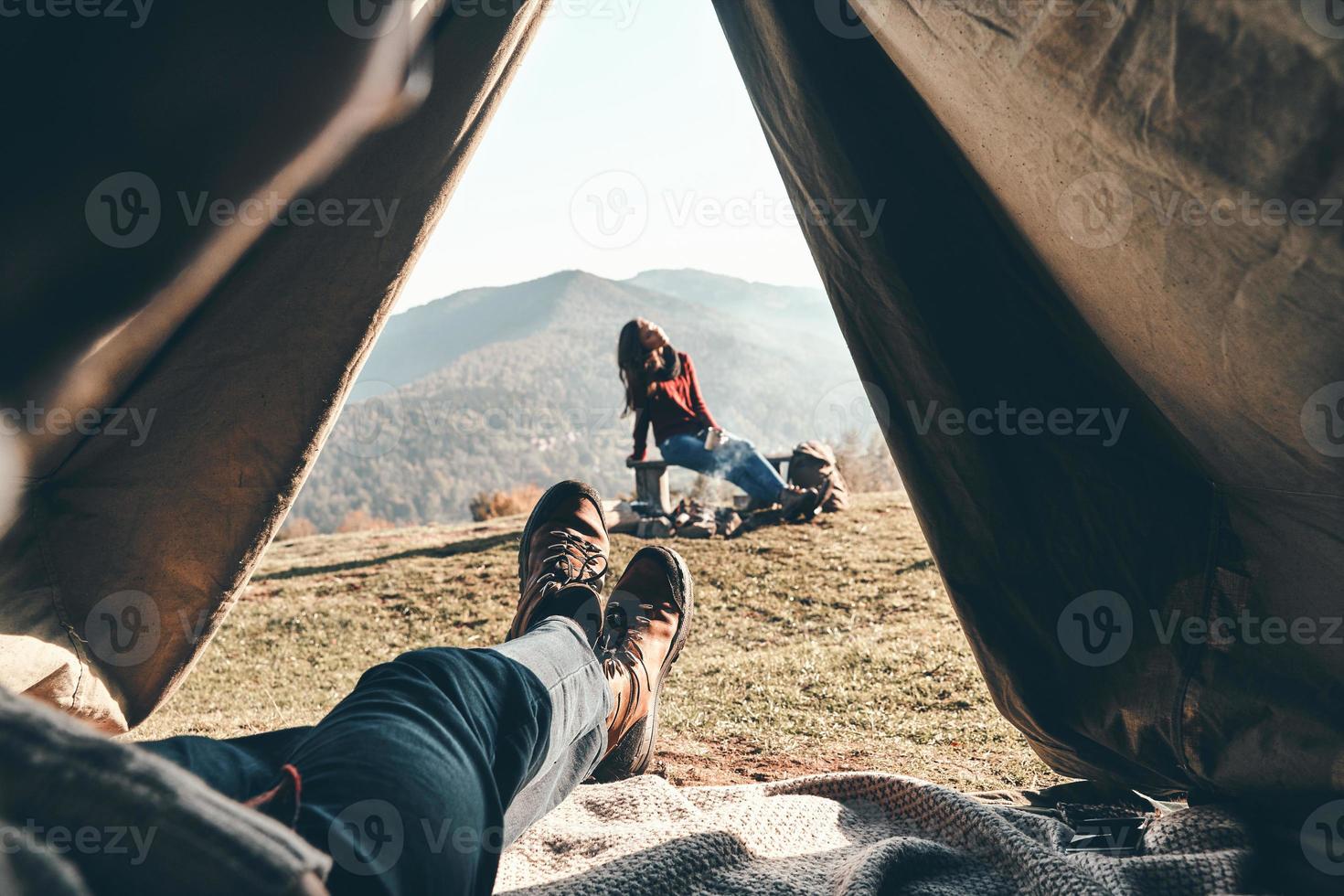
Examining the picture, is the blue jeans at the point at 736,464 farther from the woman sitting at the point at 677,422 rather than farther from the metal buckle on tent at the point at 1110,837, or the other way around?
the metal buckle on tent at the point at 1110,837

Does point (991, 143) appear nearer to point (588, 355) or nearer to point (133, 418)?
point (133, 418)

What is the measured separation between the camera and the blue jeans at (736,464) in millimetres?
5703

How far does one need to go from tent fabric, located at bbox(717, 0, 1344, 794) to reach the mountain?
35814 millimetres

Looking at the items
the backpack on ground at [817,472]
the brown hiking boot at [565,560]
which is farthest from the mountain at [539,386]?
the brown hiking boot at [565,560]

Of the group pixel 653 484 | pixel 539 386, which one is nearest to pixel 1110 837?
pixel 653 484

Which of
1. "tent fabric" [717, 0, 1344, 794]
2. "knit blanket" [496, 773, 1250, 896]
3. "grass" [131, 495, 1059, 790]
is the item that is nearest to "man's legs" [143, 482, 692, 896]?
"knit blanket" [496, 773, 1250, 896]

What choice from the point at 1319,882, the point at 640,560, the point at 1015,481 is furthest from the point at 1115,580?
the point at 640,560

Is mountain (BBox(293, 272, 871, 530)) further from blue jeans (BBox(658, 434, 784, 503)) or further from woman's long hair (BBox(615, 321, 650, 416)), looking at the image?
blue jeans (BBox(658, 434, 784, 503))

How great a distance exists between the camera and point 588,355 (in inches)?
3568

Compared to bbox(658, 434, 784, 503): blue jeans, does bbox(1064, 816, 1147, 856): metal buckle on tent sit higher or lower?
higher

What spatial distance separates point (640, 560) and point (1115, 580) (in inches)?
48.3

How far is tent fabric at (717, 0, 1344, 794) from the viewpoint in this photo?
35.6 inches

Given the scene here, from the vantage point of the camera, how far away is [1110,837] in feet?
4.29

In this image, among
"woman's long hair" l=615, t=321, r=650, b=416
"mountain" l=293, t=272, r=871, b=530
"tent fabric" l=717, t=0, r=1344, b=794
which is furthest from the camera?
"mountain" l=293, t=272, r=871, b=530
